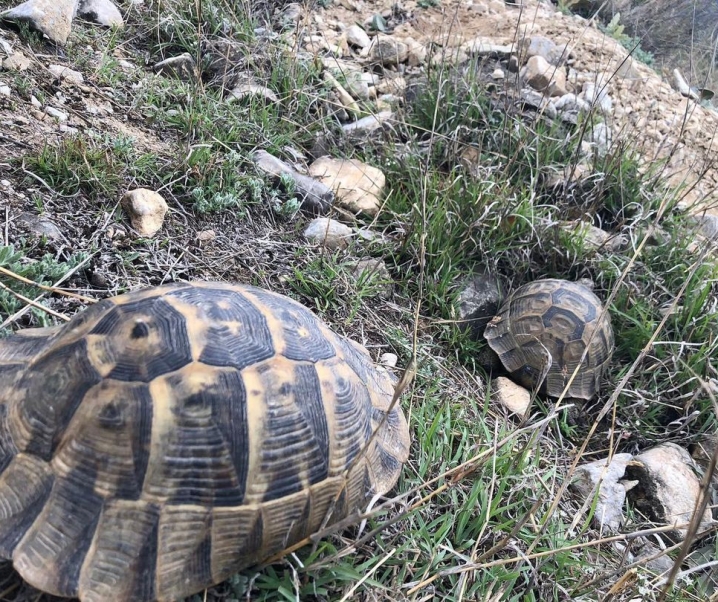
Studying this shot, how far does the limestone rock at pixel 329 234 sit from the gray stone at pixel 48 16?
1.84 meters

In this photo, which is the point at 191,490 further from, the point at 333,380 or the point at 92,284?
the point at 92,284

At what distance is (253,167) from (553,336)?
194cm

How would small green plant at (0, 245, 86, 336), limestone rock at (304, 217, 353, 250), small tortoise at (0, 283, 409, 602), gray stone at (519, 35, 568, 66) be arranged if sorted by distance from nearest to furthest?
1. small tortoise at (0, 283, 409, 602)
2. small green plant at (0, 245, 86, 336)
3. limestone rock at (304, 217, 353, 250)
4. gray stone at (519, 35, 568, 66)

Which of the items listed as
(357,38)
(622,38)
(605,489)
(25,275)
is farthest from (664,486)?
(622,38)

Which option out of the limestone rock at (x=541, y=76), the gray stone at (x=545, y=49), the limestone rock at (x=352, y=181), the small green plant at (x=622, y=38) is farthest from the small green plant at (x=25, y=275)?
the small green plant at (x=622, y=38)

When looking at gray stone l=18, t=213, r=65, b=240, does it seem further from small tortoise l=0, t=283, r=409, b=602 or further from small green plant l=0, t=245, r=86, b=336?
small tortoise l=0, t=283, r=409, b=602

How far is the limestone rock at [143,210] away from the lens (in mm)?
2574

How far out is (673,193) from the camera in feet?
12.0

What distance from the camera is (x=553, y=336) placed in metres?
3.25

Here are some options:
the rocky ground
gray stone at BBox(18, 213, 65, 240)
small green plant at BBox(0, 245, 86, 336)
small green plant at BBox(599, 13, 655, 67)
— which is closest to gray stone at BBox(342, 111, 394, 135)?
the rocky ground

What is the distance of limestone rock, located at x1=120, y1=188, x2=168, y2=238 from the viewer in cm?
257

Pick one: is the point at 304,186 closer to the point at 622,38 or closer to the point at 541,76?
the point at 541,76

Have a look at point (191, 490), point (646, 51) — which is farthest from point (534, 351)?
point (646, 51)

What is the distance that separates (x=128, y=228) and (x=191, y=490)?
152 centimetres
